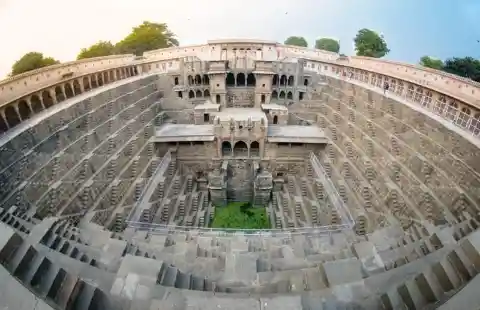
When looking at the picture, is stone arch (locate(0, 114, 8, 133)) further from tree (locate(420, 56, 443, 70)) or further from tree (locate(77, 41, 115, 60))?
tree (locate(420, 56, 443, 70))

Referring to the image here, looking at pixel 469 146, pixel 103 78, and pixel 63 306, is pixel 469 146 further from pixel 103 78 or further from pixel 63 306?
pixel 103 78

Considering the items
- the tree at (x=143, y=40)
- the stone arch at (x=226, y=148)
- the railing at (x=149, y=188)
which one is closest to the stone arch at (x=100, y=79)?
the railing at (x=149, y=188)

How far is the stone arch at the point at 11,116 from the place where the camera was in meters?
18.4

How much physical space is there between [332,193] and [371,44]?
3983 cm

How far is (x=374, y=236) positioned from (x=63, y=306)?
11.5 meters

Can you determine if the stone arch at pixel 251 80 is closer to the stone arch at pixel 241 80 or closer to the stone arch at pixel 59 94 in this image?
the stone arch at pixel 241 80

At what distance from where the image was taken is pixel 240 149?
2775cm

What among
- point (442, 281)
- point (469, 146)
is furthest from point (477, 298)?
point (469, 146)

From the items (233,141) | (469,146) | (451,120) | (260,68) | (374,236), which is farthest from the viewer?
(260,68)

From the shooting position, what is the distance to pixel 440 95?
67.6 feet

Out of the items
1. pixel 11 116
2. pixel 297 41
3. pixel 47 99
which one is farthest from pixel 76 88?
pixel 297 41

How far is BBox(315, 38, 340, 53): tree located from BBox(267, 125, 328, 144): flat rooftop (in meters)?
39.3

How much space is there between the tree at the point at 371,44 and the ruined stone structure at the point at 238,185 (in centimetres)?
1622

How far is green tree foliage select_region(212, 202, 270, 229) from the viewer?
23531 millimetres
